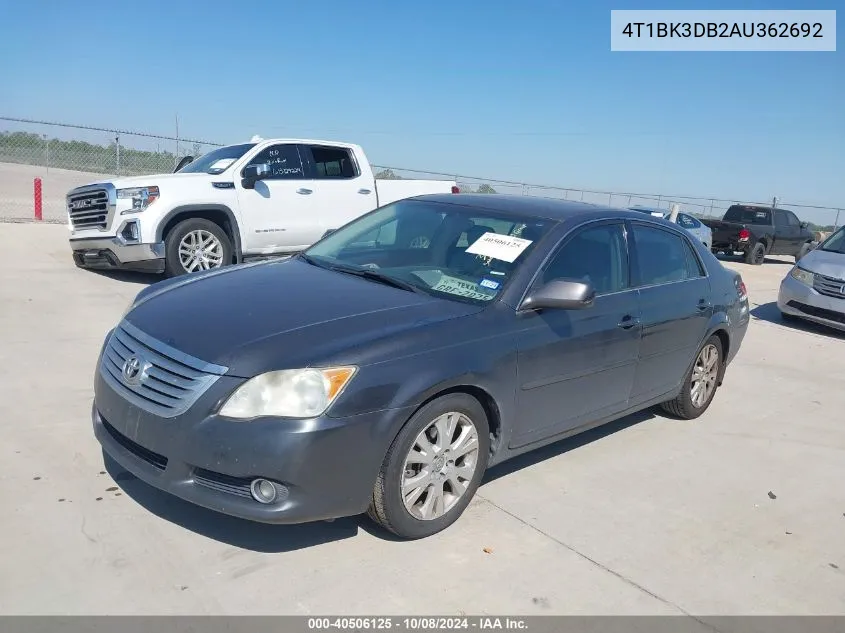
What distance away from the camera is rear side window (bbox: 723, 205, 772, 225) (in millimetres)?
20859

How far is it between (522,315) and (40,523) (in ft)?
8.25

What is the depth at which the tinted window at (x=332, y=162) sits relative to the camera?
32.7 ft

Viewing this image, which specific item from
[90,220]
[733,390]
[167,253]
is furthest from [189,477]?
[90,220]

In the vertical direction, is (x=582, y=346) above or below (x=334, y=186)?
below

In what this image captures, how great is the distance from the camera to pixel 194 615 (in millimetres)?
2814

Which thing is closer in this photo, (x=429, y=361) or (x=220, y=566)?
(x=220, y=566)

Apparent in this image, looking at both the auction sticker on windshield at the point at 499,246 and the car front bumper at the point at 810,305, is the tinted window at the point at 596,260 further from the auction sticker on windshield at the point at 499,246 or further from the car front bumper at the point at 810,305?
the car front bumper at the point at 810,305

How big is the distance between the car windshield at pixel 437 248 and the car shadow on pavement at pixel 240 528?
51.9 inches

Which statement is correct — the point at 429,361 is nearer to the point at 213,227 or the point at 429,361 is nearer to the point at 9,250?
the point at 213,227

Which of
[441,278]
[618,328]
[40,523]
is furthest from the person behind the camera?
[618,328]

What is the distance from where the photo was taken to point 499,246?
13.8 feet

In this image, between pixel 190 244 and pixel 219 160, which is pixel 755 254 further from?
pixel 190 244
